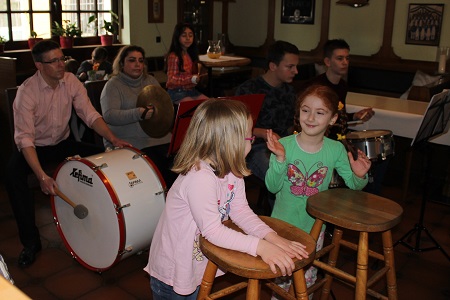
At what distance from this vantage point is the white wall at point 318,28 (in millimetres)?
7184

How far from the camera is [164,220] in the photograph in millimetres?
1816

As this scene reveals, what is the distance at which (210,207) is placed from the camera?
1616 mm

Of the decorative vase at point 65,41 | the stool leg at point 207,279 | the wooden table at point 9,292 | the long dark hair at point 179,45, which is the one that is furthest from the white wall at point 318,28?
the wooden table at point 9,292

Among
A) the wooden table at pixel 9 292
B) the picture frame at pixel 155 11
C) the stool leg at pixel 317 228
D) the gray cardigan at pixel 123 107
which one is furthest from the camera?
the picture frame at pixel 155 11

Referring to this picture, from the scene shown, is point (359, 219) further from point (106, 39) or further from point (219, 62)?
point (106, 39)

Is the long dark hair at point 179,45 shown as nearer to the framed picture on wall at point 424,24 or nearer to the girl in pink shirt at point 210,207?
the framed picture on wall at point 424,24

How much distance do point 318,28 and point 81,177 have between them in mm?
6278

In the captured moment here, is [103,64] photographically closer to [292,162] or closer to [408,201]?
[408,201]

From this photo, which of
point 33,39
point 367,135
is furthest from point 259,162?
point 33,39

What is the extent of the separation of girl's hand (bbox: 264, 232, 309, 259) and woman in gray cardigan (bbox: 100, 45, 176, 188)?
2037mm

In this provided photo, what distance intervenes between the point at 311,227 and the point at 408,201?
2.24 meters

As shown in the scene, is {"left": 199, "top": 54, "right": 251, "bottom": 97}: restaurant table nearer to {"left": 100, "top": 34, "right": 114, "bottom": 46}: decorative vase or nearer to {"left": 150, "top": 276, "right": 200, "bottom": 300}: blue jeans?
{"left": 100, "top": 34, "right": 114, "bottom": 46}: decorative vase

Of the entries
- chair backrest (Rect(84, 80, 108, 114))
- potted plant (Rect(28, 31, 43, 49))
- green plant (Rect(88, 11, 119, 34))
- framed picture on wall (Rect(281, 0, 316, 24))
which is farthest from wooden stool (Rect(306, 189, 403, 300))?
framed picture on wall (Rect(281, 0, 316, 24))

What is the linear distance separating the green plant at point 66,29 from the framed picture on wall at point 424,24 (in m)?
4.68
